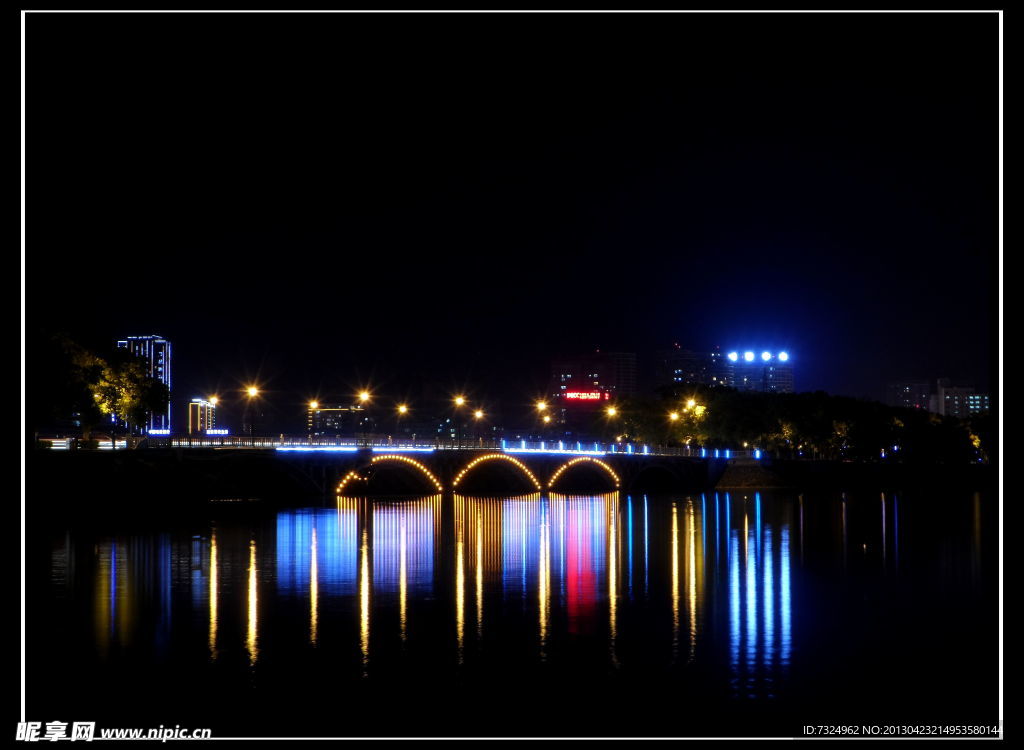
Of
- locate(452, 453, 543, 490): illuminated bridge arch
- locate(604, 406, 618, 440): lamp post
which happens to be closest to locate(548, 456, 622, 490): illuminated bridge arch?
locate(452, 453, 543, 490): illuminated bridge arch

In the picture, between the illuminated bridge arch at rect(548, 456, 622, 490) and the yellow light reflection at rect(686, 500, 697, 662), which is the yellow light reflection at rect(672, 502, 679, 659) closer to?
the yellow light reflection at rect(686, 500, 697, 662)

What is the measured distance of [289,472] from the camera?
82688 millimetres

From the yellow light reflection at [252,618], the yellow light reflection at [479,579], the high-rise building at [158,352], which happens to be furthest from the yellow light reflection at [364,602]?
the high-rise building at [158,352]

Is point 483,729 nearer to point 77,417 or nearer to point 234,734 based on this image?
point 234,734

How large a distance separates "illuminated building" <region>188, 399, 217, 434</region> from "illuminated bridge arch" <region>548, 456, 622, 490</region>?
43.8m

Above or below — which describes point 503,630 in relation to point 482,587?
above

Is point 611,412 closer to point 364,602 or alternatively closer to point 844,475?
point 844,475

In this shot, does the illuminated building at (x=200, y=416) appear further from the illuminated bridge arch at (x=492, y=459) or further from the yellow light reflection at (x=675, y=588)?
the yellow light reflection at (x=675, y=588)

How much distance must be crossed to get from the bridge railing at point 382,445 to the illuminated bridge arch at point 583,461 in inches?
27.2

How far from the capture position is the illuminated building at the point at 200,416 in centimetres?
13462

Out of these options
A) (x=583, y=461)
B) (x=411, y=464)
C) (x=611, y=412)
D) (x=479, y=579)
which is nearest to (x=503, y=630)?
(x=479, y=579)

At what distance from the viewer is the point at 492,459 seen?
99000 mm

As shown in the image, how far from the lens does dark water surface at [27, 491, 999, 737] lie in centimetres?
2494

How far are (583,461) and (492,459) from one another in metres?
9.96
